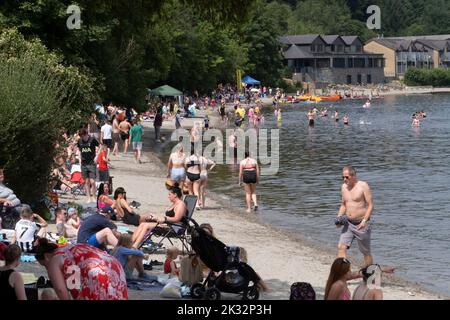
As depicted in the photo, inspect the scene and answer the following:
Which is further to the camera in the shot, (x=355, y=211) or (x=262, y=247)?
(x=262, y=247)

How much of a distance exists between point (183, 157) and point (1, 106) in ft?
19.6

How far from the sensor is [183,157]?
21.9 meters

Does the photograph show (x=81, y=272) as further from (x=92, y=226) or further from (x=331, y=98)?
(x=331, y=98)

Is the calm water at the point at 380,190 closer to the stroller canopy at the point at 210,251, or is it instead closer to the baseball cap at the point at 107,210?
the stroller canopy at the point at 210,251

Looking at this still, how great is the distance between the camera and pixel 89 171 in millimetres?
21938

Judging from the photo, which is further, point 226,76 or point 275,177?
point 226,76

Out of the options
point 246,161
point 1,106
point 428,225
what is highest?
point 1,106

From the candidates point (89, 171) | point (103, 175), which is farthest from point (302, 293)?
point (103, 175)

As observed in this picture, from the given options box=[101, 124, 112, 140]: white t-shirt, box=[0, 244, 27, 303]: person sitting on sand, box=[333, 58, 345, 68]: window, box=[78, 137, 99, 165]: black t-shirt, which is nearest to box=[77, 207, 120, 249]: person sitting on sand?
box=[0, 244, 27, 303]: person sitting on sand

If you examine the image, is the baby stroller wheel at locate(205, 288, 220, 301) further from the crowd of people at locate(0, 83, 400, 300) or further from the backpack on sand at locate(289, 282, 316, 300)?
the backpack on sand at locate(289, 282, 316, 300)

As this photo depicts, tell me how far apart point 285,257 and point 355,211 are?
323 cm

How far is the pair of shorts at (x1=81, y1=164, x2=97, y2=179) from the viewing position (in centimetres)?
2191

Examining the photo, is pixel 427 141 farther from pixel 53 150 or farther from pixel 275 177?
pixel 53 150

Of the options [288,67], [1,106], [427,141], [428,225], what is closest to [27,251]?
[1,106]
